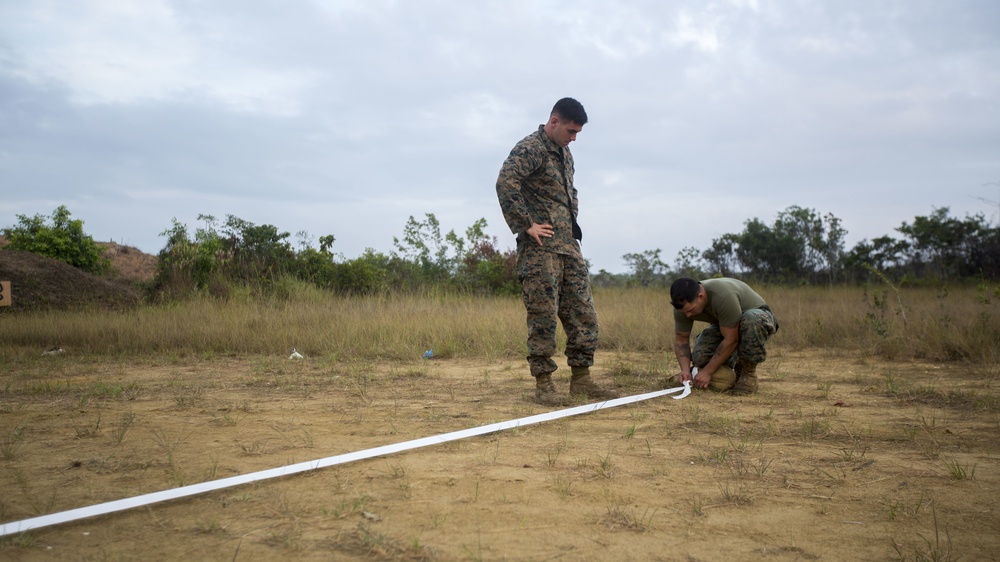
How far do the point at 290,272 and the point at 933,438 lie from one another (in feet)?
37.5

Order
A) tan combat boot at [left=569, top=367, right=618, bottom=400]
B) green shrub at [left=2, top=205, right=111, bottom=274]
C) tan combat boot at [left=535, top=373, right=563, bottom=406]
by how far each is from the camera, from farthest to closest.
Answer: green shrub at [left=2, top=205, right=111, bottom=274] < tan combat boot at [left=569, top=367, right=618, bottom=400] < tan combat boot at [left=535, top=373, right=563, bottom=406]

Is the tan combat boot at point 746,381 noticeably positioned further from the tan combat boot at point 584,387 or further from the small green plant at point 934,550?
the small green plant at point 934,550

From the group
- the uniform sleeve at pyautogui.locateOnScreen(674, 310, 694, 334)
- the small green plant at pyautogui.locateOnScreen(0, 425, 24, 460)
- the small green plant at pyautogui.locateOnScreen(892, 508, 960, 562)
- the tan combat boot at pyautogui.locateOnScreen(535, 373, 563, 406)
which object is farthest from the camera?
the uniform sleeve at pyautogui.locateOnScreen(674, 310, 694, 334)

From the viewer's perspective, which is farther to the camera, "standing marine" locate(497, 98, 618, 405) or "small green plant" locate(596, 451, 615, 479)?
"standing marine" locate(497, 98, 618, 405)

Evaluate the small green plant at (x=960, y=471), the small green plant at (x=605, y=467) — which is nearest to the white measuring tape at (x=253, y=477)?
the small green plant at (x=605, y=467)

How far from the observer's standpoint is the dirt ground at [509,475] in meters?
2.32

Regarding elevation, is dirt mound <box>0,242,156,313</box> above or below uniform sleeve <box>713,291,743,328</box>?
above

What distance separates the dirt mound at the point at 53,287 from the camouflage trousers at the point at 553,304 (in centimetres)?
948

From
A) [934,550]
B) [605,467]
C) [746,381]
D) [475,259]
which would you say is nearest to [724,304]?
[746,381]

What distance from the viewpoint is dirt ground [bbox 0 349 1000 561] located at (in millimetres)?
2322

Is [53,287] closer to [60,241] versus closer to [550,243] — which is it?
[60,241]

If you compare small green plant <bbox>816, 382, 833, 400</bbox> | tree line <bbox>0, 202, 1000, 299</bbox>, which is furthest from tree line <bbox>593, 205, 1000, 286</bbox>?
small green plant <bbox>816, 382, 833, 400</bbox>

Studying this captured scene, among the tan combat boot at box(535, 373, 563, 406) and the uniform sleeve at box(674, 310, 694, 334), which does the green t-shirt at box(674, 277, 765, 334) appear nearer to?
the uniform sleeve at box(674, 310, 694, 334)

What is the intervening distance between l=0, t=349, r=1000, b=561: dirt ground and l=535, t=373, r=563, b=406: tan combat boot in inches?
4.3
